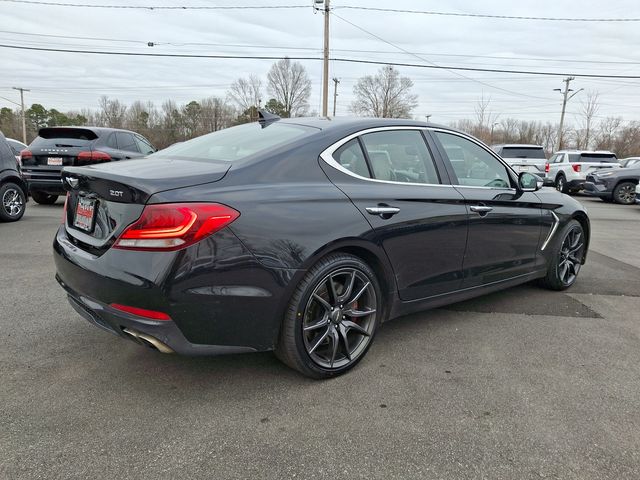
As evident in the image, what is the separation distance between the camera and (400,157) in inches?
129

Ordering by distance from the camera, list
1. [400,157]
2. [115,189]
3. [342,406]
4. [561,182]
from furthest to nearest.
→ [561,182] < [400,157] < [342,406] < [115,189]

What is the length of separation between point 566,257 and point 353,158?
2.97m

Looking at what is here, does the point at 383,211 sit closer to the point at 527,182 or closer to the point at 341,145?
the point at 341,145

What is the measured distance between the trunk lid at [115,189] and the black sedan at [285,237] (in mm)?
10

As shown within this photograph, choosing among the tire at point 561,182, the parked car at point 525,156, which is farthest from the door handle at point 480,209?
the tire at point 561,182

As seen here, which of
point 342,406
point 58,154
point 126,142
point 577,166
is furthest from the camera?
point 577,166

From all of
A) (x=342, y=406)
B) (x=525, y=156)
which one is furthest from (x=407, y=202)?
(x=525, y=156)


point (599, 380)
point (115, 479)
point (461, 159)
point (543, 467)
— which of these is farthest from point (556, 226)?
point (115, 479)

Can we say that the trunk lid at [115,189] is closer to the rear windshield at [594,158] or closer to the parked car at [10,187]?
the parked car at [10,187]

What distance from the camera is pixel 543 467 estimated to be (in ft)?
6.97

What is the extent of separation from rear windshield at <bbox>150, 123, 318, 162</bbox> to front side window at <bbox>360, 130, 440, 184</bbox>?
430 mm

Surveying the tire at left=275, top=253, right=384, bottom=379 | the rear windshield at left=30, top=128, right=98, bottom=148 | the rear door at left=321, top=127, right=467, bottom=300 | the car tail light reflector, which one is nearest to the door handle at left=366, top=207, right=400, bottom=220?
the rear door at left=321, top=127, right=467, bottom=300

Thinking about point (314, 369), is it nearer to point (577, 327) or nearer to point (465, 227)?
point (465, 227)

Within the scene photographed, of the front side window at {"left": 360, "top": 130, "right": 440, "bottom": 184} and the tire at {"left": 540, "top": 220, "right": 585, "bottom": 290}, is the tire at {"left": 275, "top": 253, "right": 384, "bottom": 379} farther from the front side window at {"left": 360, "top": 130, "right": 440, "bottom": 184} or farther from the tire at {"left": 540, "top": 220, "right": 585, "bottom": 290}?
the tire at {"left": 540, "top": 220, "right": 585, "bottom": 290}
